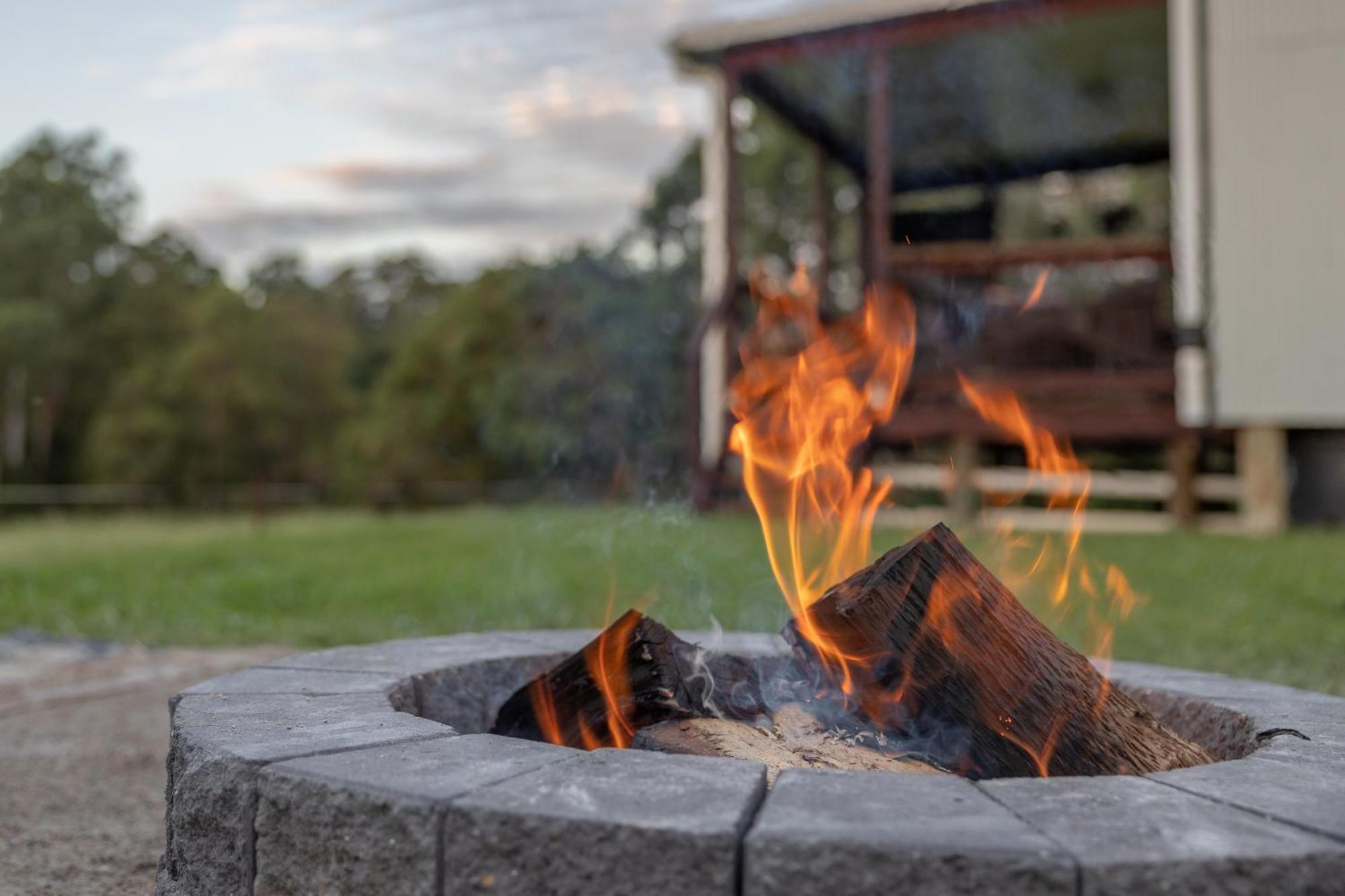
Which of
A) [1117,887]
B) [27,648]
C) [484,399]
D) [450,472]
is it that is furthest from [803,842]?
[450,472]

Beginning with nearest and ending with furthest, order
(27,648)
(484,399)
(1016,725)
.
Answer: (1016,725)
(27,648)
(484,399)

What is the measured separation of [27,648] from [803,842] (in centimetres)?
479

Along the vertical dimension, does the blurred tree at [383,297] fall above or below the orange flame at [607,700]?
above

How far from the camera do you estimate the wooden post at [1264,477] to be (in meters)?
8.10

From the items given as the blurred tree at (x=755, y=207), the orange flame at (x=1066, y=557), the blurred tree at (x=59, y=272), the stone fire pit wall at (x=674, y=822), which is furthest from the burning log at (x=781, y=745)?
the blurred tree at (x=59, y=272)

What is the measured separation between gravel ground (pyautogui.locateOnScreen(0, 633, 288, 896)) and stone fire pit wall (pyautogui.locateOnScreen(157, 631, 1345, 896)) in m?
0.80

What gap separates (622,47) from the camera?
923 cm

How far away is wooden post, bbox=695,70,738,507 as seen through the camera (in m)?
8.99

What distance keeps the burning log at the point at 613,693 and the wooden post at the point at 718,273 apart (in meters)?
6.56

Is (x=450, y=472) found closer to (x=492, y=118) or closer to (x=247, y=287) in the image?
(x=492, y=118)

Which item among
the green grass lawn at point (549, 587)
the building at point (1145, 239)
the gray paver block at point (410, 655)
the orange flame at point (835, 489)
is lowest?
the green grass lawn at point (549, 587)

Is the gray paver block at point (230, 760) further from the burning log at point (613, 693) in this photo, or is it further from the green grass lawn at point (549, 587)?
the green grass lawn at point (549, 587)

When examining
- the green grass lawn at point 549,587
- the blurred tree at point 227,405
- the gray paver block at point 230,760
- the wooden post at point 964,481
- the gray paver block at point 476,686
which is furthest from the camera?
the blurred tree at point 227,405

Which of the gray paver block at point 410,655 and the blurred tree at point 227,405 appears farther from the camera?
the blurred tree at point 227,405
